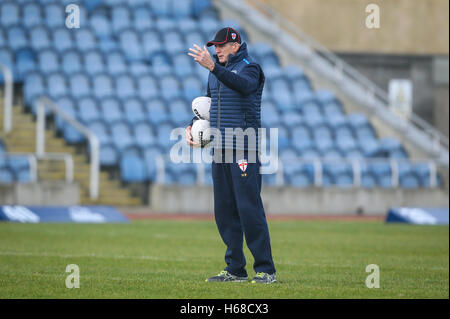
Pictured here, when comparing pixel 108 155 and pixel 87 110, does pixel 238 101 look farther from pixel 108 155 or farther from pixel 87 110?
pixel 87 110

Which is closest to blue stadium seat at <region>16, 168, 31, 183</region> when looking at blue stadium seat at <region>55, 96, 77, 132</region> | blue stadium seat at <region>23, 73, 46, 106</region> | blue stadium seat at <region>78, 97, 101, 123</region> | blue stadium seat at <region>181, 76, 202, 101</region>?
blue stadium seat at <region>55, 96, 77, 132</region>

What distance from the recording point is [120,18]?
26.1 meters

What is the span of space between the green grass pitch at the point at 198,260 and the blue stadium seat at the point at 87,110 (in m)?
5.58

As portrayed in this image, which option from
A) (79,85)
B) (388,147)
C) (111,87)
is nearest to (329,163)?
(388,147)

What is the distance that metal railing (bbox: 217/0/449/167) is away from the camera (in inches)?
1020

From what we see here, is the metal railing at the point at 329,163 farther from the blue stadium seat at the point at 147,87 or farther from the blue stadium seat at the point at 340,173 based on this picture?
the blue stadium seat at the point at 147,87

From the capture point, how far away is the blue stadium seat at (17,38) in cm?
2375

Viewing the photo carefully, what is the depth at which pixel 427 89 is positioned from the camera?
3111cm

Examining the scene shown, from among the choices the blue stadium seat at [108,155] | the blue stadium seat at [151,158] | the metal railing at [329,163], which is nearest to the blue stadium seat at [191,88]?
the blue stadium seat at [151,158]

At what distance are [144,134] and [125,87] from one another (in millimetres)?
1693
